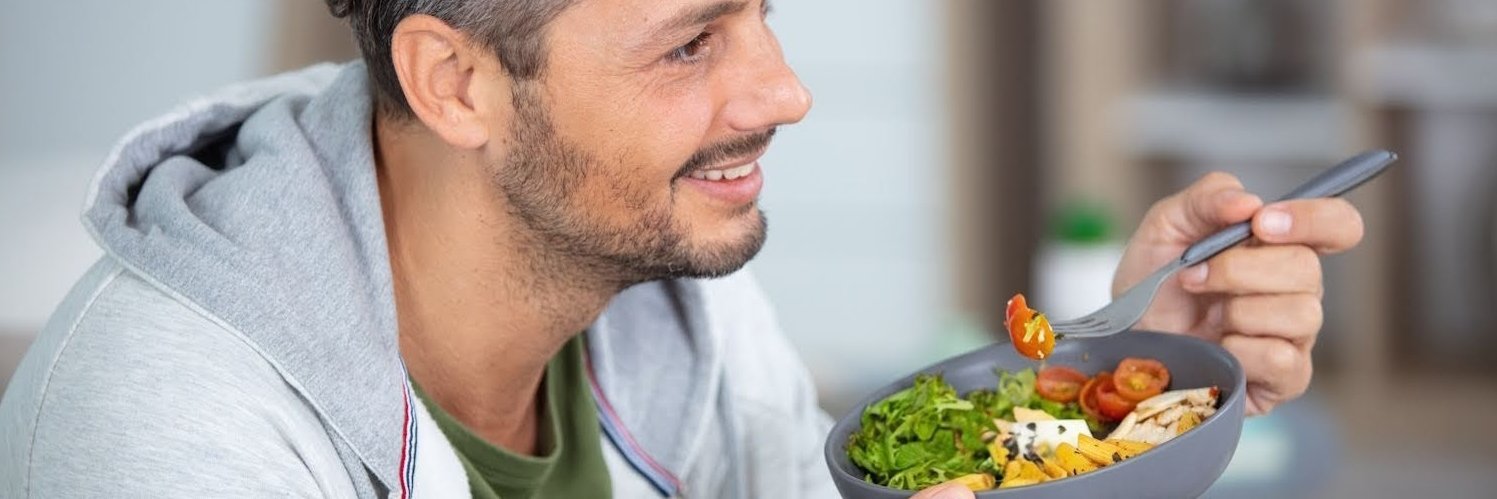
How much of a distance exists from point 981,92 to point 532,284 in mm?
2465

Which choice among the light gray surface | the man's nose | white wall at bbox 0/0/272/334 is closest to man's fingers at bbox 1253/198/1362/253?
the man's nose

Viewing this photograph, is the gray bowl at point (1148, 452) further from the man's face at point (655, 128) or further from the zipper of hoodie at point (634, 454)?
the zipper of hoodie at point (634, 454)

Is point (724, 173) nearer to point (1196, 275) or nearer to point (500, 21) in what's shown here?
point (500, 21)

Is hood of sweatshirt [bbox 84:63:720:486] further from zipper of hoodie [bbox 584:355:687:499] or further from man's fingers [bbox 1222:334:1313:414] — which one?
man's fingers [bbox 1222:334:1313:414]

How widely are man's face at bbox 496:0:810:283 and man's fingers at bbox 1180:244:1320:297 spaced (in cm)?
36

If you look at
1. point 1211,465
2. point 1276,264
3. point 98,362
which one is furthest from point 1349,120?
point 98,362

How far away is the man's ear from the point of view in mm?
1307

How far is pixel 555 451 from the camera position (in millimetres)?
1473

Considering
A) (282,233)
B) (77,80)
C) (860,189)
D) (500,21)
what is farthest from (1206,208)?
(77,80)

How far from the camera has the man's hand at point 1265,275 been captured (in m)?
1.28

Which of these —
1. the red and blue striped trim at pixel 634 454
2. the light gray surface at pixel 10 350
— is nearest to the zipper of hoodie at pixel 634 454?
the red and blue striped trim at pixel 634 454

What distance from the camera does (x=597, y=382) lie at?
154 cm

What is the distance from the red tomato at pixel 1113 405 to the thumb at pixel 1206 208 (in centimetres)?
20

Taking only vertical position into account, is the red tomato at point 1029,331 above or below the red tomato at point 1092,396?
above
